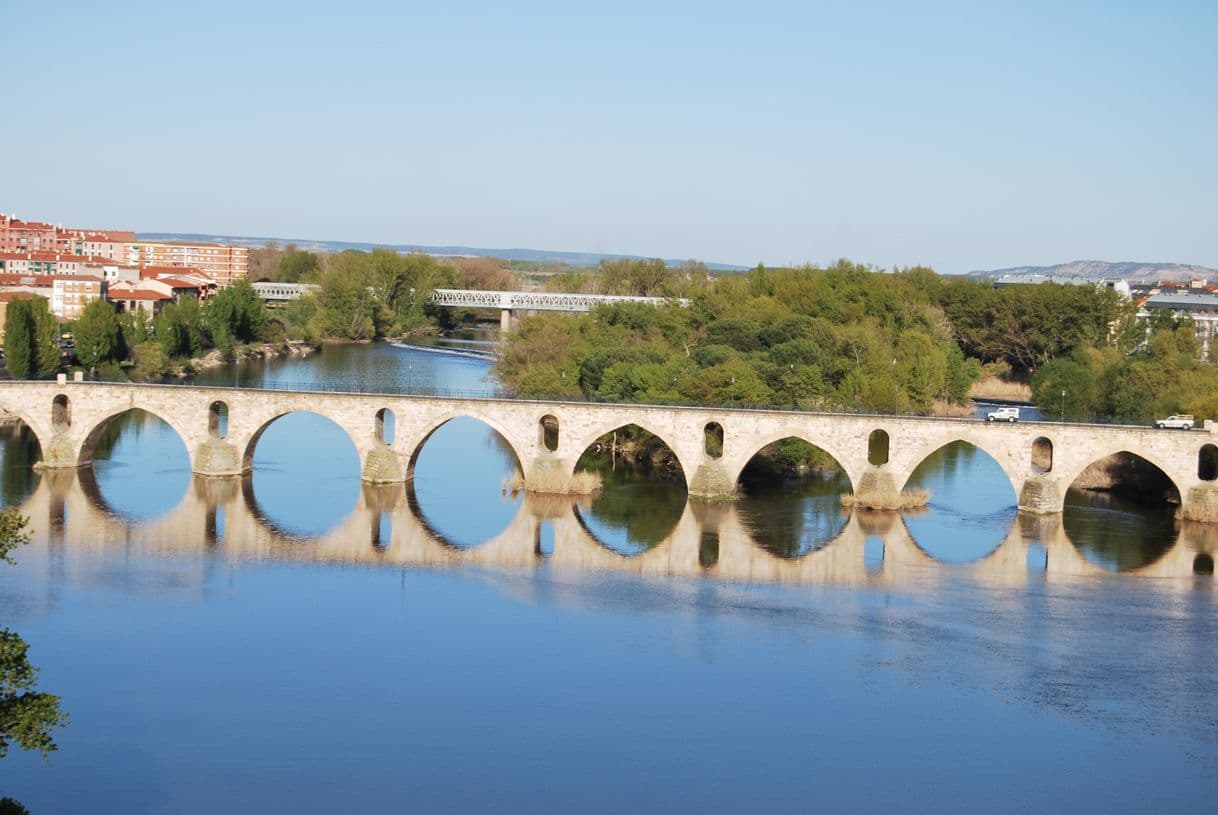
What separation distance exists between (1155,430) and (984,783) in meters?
18.2

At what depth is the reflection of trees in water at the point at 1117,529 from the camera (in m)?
33.0

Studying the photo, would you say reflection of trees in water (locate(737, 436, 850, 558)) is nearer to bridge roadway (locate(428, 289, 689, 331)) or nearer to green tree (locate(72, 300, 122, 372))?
green tree (locate(72, 300, 122, 372))

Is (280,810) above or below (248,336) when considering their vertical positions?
below

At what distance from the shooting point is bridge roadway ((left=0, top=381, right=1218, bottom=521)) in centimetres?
3644

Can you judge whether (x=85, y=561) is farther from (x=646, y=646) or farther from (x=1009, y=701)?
(x=1009, y=701)

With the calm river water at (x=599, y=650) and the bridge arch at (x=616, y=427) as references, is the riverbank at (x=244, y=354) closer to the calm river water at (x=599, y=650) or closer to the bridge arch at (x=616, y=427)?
the calm river water at (x=599, y=650)

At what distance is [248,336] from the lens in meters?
72.6

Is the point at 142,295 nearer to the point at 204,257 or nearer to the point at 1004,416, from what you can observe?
the point at 204,257

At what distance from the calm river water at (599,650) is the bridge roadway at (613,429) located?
0.96 meters

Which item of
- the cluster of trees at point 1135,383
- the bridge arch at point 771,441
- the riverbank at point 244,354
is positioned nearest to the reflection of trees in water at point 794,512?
the bridge arch at point 771,441

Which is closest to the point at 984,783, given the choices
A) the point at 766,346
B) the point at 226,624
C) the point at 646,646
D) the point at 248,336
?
the point at 646,646

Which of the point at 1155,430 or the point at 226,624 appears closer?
the point at 226,624

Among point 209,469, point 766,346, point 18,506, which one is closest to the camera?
point 18,506

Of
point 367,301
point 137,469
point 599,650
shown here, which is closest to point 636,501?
point 599,650
